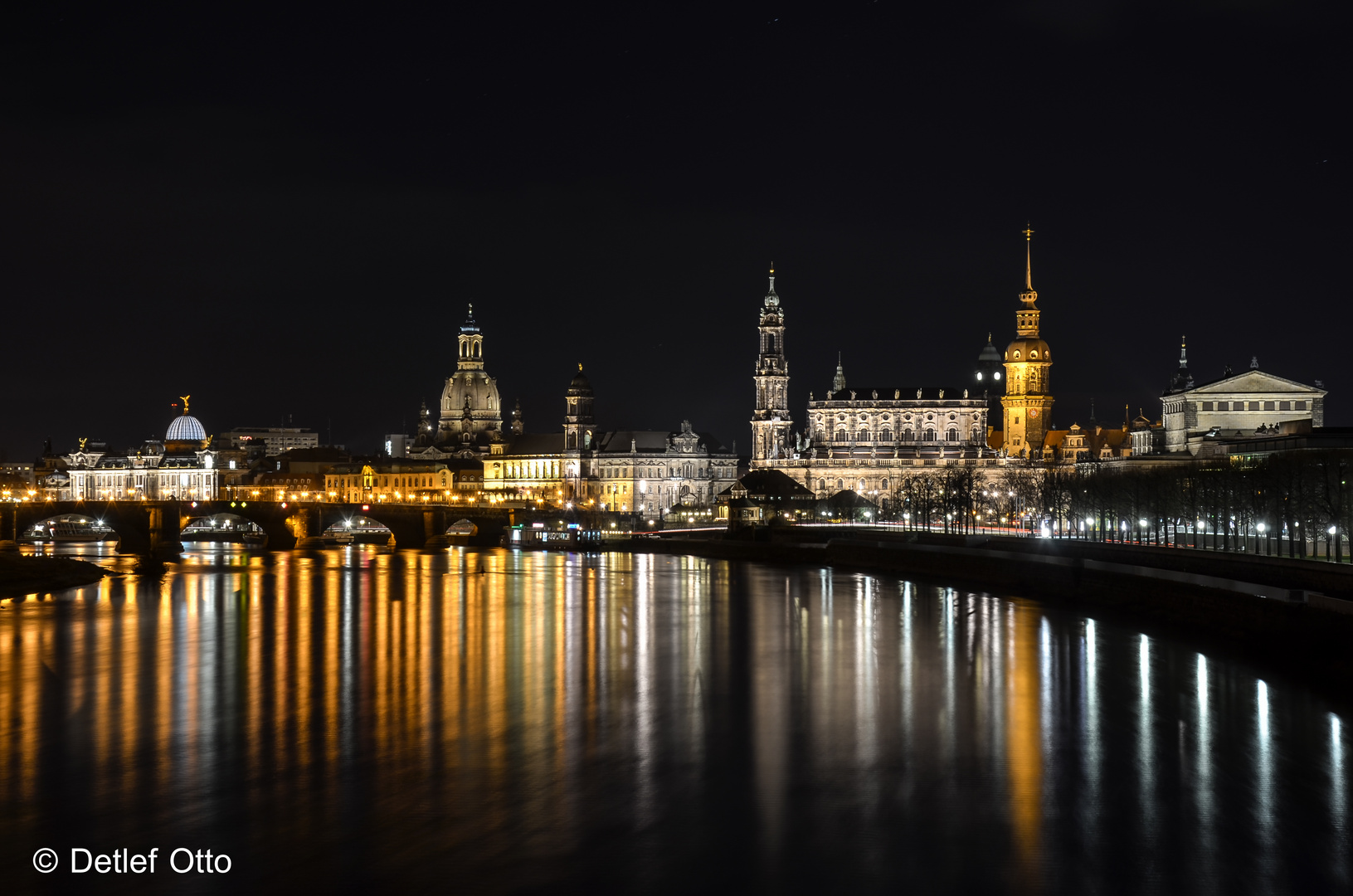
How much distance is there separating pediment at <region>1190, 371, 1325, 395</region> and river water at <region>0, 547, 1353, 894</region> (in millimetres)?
65762

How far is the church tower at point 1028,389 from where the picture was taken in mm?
147750

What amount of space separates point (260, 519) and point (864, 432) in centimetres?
6495

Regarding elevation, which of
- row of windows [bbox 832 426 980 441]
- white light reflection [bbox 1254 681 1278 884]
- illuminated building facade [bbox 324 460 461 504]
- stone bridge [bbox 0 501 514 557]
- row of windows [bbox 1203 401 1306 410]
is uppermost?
row of windows [bbox 1203 401 1306 410]

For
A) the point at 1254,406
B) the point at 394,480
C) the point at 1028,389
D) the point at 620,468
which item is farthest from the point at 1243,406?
the point at 394,480

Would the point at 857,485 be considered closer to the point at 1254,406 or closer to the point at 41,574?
the point at 1254,406

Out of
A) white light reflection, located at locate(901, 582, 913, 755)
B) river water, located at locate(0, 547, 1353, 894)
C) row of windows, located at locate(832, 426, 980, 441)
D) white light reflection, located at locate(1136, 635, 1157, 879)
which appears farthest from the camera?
row of windows, located at locate(832, 426, 980, 441)

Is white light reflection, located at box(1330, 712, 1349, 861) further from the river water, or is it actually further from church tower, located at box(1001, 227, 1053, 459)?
church tower, located at box(1001, 227, 1053, 459)

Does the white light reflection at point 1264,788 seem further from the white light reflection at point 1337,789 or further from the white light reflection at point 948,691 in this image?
the white light reflection at point 948,691

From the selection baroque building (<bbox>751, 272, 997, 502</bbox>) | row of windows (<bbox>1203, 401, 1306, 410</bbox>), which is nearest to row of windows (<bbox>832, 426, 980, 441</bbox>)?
baroque building (<bbox>751, 272, 997, 502</bbox>)

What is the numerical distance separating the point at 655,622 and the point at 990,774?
29.6 m

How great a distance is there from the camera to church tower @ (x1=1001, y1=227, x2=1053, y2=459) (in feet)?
485

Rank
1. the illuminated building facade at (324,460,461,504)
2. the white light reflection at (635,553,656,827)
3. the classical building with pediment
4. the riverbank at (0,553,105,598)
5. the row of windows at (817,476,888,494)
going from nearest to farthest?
A: the white light reflection at (635,553,656,827) → the riverbank at (0,553,105,598) → the classical building with pediment → the row of windows at (817,476,888,494) → the illuminated building facade at (324,460,461,504)

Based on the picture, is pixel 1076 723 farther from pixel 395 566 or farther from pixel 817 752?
pixel 395 566

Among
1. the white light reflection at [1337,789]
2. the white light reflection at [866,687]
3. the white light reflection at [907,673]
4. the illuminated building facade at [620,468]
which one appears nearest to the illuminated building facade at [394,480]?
the illuminated building facade at [620,468]
